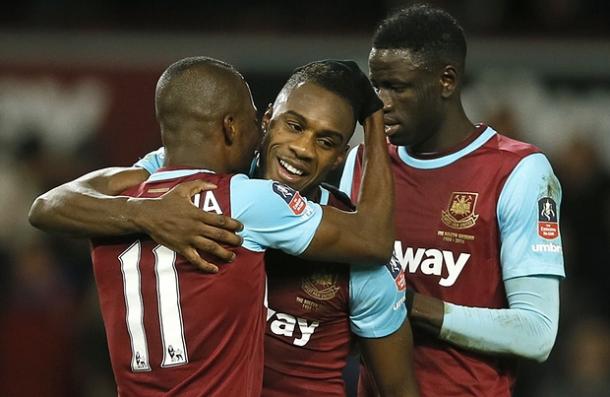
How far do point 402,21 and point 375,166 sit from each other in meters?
0.73

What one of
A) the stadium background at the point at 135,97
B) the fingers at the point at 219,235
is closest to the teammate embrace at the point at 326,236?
the fingers at the point at 219,235

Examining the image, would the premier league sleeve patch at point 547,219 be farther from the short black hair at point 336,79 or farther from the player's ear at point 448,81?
the short black hair at point 336,79

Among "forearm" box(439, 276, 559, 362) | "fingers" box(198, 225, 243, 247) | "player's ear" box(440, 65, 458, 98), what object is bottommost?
"forearm" box(439, 276, 559, 362)

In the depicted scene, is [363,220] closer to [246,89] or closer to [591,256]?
[246,89]

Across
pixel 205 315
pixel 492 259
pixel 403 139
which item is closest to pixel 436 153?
pixel 403 139

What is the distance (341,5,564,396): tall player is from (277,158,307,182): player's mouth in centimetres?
49

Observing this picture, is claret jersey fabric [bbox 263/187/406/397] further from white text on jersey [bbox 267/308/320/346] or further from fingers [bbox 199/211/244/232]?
fingers [bbox 199/211/244/232]

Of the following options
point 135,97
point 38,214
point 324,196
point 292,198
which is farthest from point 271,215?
point 135,97

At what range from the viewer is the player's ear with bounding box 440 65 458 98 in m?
4.02

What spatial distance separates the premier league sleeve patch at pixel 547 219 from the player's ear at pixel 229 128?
108 centimetres

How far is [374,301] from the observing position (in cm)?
342

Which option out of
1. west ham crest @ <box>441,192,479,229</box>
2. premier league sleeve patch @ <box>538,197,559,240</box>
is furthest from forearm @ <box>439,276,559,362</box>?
west ham crest @ <box>441,192,479,229</box>

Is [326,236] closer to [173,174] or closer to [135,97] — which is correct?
[173,174]

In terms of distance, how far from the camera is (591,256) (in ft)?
24.7
